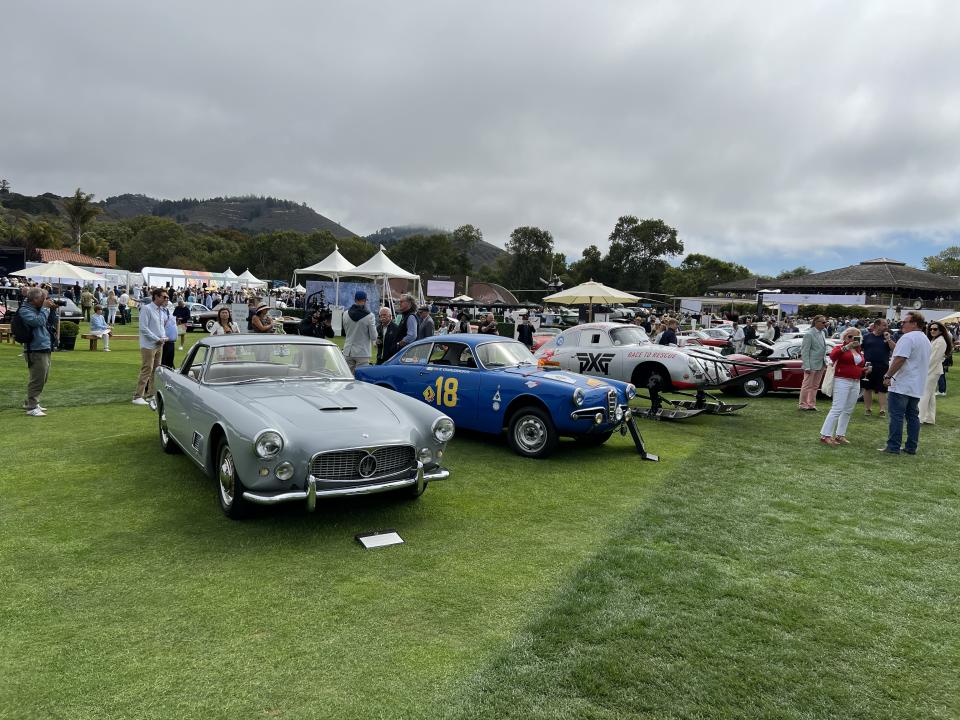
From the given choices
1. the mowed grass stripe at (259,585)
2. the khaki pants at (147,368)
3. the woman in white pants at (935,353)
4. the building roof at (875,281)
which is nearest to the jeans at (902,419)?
the woman in white pants at (935,353)

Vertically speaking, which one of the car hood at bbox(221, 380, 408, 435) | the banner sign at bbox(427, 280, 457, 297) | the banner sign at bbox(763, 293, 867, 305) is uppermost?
the banner sign at bbox(763, 293, 867, 305)

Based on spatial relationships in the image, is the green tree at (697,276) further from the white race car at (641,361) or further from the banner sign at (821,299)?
the white race car at (641,361)

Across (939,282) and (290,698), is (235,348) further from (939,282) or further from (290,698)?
(939,282)

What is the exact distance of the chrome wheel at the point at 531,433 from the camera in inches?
281

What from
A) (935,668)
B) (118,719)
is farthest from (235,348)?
(935,668)

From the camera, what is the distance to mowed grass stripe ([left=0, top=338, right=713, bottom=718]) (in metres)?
2.78

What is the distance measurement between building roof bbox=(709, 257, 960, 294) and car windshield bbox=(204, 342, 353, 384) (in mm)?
68445

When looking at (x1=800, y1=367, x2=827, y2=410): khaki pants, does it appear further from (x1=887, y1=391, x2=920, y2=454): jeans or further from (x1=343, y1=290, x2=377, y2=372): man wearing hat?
(x1=343, y1=290, x2=377, y2=372): man wearing hat

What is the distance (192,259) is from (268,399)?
10741 cm

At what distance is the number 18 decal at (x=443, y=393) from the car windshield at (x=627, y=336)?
18.4ft

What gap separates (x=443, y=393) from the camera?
7852 millimetres

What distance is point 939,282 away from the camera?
62219 millimetres

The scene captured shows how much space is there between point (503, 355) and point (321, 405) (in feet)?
10.9

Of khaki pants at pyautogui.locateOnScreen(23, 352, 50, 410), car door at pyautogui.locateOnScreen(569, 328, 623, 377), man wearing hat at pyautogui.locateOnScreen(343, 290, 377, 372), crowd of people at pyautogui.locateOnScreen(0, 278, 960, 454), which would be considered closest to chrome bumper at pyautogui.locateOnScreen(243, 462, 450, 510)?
crowd of people at pyautogui.locateOnScreen(0, 278, 960, 454)
